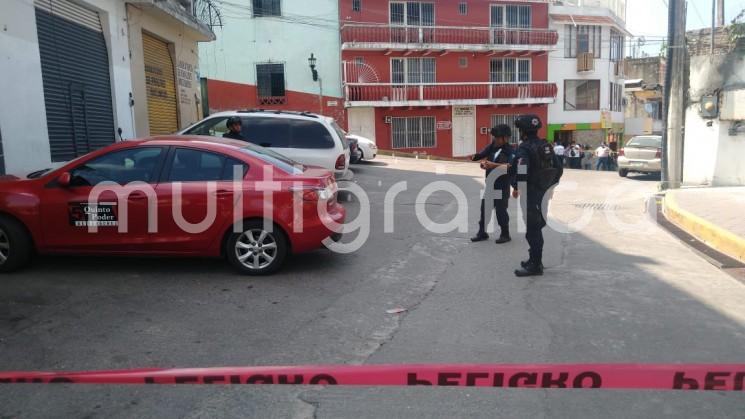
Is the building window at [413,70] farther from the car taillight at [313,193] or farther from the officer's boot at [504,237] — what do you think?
the car taillight at [313,193]

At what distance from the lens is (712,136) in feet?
47.1

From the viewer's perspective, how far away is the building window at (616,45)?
115 ft

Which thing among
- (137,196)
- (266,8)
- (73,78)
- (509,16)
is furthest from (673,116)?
(266,8)

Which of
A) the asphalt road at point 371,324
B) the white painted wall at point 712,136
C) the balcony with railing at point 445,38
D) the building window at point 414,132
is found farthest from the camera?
the building window at point 414,132

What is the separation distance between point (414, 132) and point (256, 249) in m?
25.7

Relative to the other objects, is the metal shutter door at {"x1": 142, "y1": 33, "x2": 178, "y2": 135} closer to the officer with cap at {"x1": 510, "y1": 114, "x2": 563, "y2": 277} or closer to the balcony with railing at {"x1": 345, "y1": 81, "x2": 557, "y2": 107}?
the officer with cap at {"x1": 510, "y1": 114, "x2": 563, "y2": 277}

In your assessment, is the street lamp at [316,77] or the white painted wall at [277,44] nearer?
the white painted wall at [277,44]

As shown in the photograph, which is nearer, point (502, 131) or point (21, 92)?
point (502, 131)

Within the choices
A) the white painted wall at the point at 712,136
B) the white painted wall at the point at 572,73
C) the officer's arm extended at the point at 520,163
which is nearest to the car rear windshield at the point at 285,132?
the officer's arm extended at the point at 520,163

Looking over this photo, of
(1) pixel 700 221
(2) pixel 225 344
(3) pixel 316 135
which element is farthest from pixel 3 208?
(1) pixel 700 221

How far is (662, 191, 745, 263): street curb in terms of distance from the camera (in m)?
7.29

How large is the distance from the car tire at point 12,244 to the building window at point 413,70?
84.6 feet

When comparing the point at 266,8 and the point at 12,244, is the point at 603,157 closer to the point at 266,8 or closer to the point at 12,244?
the point at 266,8

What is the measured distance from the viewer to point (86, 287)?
5.54m
